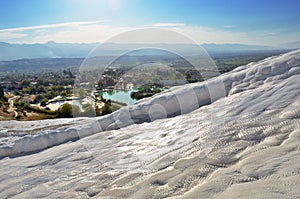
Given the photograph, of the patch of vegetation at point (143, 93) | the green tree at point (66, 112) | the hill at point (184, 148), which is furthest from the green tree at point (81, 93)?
the hill at point (184, 148)

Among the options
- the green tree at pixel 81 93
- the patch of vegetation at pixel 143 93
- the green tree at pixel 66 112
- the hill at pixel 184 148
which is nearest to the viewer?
the hill at pixel 184 148

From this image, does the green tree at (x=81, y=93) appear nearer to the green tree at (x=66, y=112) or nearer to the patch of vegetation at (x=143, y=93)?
the green tree at (x=66, y=112)

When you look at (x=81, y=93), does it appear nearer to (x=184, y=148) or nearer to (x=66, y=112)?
(x=66, y=112)

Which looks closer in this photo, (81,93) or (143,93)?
(143,93)

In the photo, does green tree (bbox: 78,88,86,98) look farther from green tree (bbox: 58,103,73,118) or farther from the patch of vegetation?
the patch of vegetation

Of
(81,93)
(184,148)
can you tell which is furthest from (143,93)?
Answer: (184,148)

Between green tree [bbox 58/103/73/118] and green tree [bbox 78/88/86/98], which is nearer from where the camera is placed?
green tree [bbox 58/103/73/118]

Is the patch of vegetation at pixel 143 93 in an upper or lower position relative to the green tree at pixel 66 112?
upper

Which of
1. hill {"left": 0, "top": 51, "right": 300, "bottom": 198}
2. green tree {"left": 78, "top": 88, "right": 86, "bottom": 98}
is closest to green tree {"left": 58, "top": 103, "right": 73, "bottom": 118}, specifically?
green tree {"left": 78, "top": 88, "right": 86, "bottom": 98}

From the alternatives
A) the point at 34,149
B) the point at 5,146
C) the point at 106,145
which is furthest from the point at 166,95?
the point at 5,146

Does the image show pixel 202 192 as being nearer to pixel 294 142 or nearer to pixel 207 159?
pixel 207 159

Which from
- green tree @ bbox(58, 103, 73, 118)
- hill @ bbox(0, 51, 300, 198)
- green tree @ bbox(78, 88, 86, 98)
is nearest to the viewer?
hill @ bbox(0, 51, 300, 198)
